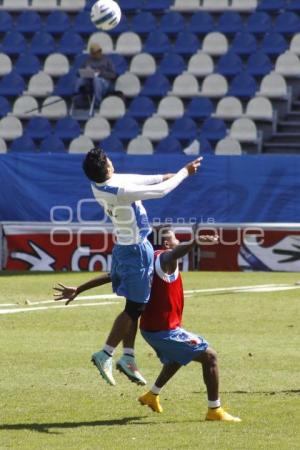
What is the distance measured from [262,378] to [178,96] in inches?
718

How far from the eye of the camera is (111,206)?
960 centimetres

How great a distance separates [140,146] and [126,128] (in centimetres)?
122

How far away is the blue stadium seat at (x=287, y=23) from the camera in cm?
2930

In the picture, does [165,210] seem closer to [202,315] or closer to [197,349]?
[202,315]

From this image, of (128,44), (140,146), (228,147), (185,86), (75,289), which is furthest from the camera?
(128,44)

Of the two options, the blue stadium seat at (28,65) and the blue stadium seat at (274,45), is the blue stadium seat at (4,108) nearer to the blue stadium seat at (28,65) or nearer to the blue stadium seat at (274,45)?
the blue stadium seat at (28,65)

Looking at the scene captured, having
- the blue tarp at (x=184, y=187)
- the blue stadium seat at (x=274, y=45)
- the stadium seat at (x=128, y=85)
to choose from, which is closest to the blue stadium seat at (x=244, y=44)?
the blue stadium seat at (x=274, y=45)

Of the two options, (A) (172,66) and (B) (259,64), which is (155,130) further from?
(B) (259,64)

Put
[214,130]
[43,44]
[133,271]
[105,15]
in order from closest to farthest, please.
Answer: [133,271], [105,15], [214,130], [43,44]

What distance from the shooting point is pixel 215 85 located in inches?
1127

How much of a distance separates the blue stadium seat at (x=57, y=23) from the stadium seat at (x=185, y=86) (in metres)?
4.16

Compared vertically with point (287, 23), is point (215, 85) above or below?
below

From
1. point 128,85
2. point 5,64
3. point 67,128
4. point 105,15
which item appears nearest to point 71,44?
point 5,64

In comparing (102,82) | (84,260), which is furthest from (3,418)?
(102,82)
